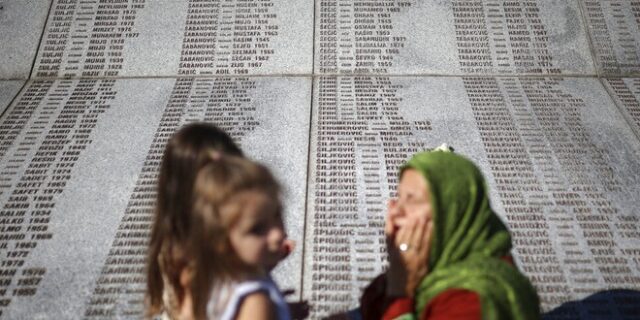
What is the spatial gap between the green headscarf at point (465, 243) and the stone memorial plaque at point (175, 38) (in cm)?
334

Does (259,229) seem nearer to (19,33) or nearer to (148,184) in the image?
(148,184)

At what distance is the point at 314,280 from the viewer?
2914 millimetres

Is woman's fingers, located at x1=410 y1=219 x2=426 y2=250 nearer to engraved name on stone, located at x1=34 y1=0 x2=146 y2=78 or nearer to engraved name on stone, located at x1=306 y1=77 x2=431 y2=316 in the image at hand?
engraved name on stone, located at x1=306 y1=77 x2=431 y2=316


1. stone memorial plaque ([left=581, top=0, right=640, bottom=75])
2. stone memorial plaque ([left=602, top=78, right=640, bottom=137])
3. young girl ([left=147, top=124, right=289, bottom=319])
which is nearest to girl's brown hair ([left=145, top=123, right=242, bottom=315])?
young girl ([left=147, top=124, right=289, bottom=319])

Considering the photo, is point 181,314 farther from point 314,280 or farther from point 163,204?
point 314,280

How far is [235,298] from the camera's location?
1.44 m

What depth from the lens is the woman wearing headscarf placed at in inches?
59.0

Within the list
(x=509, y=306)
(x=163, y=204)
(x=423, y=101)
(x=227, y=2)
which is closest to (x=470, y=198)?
(x=509, y=306)

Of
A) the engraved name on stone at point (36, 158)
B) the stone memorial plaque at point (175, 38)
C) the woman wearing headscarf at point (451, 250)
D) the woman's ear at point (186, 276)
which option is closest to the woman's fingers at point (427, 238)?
the woman wearing headscarf at point (451, 250)

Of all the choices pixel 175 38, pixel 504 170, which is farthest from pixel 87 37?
pixel 504 170

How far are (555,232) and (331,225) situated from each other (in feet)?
5.43

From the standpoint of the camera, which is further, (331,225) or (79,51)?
(79,51)

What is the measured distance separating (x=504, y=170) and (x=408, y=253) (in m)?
2.28

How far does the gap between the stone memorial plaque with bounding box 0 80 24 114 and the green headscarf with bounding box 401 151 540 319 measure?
4527mm
